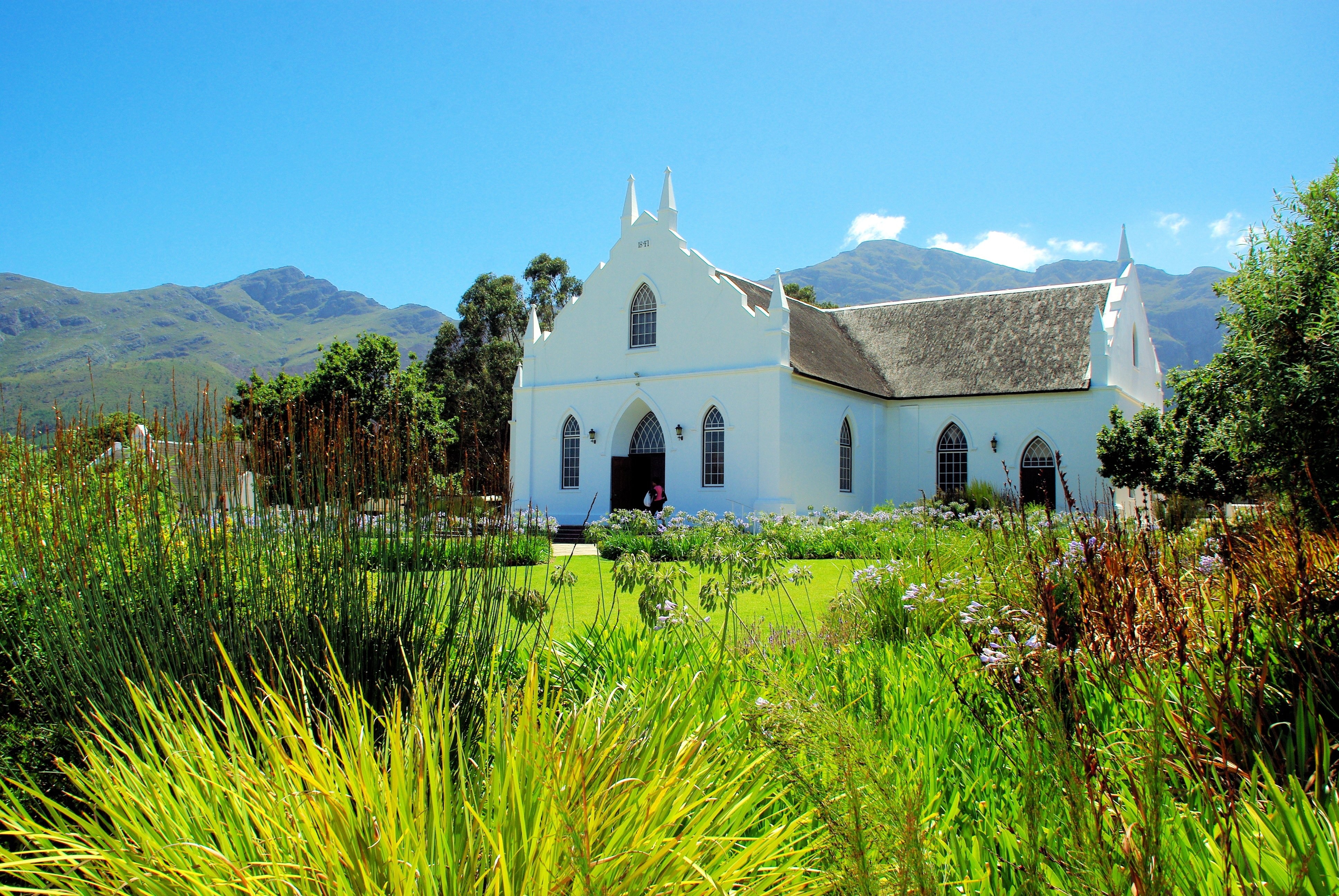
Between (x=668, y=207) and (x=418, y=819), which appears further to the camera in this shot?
(x=668, y=207)

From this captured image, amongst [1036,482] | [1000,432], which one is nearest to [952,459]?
[1000,432]

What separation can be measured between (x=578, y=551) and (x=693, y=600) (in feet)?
30.2

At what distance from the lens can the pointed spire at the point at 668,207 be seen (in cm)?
2588

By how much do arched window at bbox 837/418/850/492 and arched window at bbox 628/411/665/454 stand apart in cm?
558

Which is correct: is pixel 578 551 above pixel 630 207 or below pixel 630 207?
below

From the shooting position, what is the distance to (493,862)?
229 cm

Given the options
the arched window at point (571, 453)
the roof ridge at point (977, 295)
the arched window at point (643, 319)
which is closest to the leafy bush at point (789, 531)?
the arched window at point (571, 453)

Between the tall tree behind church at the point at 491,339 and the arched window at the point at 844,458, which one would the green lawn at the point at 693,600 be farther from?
the tall tree behind church at the point at 491,339

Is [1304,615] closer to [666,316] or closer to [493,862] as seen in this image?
[493,862]

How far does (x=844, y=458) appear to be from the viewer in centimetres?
Answer: 2622

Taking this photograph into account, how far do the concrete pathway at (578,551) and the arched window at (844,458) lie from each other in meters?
8.59

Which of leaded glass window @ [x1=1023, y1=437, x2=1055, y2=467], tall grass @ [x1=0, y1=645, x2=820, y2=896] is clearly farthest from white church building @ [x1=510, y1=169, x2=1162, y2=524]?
tall grass @ [x1=0, y1=645, x2=820, y2=896]

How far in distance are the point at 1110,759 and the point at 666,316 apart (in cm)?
2348

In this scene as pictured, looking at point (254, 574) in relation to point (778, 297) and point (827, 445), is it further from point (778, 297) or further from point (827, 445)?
point (827, 445)
